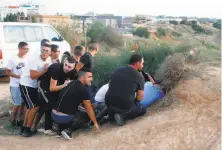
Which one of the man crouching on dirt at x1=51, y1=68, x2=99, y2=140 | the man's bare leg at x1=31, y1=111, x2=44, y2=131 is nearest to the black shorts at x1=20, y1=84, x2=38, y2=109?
the man's bare leg at x1=31, y1=111, x2=44, y2=131

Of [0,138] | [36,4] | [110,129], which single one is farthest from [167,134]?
[36,4]

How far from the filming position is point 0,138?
5.93 meters

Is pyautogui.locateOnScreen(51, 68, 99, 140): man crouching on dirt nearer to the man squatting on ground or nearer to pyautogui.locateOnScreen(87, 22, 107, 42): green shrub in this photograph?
the man squatting on ground

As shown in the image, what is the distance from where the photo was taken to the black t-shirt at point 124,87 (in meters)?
5.41

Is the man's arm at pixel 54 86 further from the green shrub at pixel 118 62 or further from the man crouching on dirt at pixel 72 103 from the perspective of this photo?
the green shrub at pixel 118 62

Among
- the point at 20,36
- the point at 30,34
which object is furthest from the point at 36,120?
the point at 30,34

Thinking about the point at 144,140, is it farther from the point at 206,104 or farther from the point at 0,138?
the point at 0,138

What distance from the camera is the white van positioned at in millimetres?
10477

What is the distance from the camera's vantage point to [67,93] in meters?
5.41

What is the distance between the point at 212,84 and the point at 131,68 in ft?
5.03

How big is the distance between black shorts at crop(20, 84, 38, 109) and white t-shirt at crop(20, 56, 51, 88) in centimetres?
7

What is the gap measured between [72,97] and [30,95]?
33.7 inches

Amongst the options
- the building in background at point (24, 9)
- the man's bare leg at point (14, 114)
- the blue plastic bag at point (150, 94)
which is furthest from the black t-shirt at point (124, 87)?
the building in background at point (24, 9)

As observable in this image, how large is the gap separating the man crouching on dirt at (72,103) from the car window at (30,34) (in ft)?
20.6
